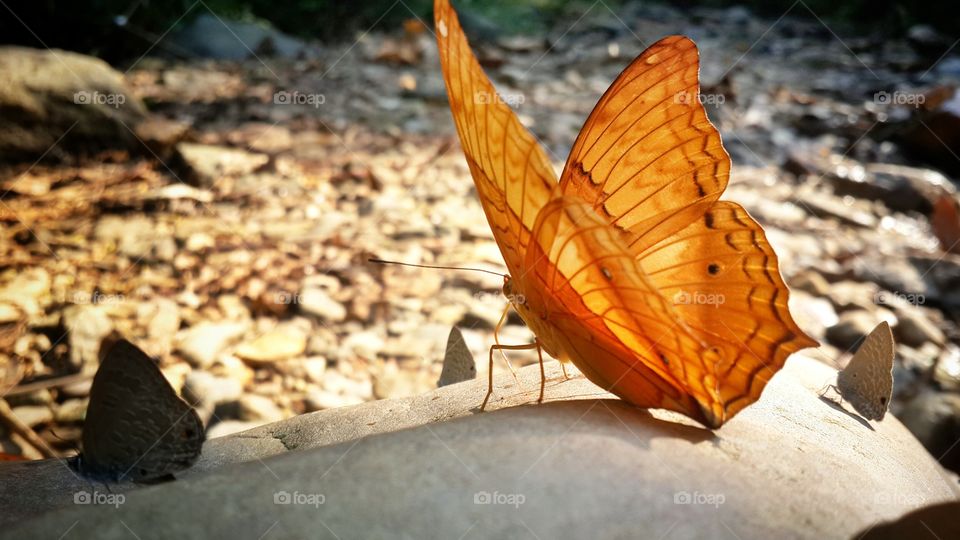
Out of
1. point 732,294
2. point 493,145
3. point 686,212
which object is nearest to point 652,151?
point 686,212

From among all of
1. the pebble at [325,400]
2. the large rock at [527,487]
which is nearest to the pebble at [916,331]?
the large rock at [527,487]

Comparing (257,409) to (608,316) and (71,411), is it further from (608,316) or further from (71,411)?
(608,316)

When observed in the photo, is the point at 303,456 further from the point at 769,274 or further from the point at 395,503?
the point at 769,274

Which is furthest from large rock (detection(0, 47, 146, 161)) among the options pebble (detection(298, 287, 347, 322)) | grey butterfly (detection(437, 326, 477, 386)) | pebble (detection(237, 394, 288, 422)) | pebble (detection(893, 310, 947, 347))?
pebble (detection(893, 310, 947, 347))

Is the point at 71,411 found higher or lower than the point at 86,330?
lower

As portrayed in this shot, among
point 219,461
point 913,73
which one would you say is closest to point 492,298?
point 219,461

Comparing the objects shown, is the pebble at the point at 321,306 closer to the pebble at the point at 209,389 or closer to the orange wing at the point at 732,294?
the pebble at the point at 209,389
